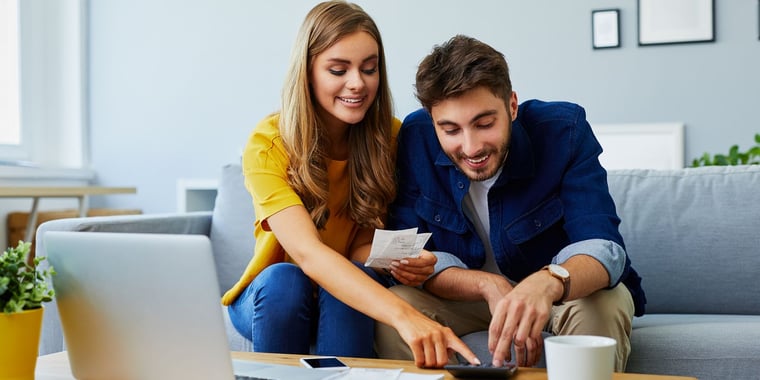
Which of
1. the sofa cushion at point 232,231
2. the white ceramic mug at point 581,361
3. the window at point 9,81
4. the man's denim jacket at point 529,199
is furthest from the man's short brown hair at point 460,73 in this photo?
the window at point 9,81

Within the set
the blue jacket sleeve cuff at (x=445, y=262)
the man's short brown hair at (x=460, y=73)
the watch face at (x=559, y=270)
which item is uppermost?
the man's short brown hair at (x=460, y=73)

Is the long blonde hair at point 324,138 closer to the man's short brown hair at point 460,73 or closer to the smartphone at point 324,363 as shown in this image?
the man's short brown hair at point 460,73

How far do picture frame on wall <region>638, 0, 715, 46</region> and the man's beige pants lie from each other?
2250 millimetres

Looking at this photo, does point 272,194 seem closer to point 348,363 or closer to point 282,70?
point 348,363

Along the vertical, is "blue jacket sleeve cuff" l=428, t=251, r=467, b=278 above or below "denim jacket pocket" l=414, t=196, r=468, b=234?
below

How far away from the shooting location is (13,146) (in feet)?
12.8

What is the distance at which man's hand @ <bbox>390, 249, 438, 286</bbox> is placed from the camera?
5.32ft

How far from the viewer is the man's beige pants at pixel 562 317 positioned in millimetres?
1516

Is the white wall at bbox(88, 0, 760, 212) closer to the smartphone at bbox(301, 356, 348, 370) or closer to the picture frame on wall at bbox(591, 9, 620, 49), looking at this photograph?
the picture frame on wall at bbox(591, 9, 620, 49)

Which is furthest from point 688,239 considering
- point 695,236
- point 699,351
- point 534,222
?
point 534,222

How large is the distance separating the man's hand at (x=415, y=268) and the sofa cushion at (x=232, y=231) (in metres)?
0.84

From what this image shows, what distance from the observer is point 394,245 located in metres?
1.49

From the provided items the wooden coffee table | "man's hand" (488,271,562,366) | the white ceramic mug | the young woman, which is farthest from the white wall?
the white ceramic mug

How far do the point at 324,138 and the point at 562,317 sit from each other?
64 cm
